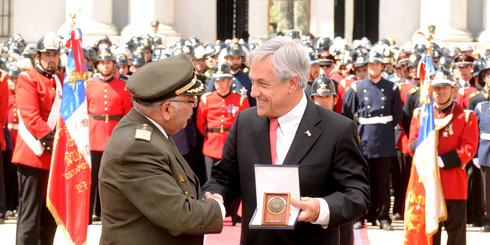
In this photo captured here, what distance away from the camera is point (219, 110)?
11.4 metres

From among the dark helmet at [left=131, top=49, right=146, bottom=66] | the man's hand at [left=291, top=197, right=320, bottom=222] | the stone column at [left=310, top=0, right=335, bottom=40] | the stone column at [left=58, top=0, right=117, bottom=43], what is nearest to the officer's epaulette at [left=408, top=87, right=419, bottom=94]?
the dark helmet at [left=131, top=49, right=146, bottom=66]

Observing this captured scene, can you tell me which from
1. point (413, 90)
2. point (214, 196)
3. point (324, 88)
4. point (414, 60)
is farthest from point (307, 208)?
point (414, 60)

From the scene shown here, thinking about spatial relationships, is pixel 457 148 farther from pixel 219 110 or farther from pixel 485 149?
pixel 219 110

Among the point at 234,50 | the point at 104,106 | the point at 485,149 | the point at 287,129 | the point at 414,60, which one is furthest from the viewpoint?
the point at 414,60

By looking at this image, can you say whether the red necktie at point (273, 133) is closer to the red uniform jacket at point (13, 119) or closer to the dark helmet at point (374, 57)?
the dark helmet at point (374, 57)

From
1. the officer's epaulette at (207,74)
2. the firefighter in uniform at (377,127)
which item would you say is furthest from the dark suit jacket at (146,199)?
the officer's epaulette at (207,74)

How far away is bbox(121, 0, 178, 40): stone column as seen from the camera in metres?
21.4

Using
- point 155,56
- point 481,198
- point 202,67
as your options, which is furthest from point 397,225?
point 155,56

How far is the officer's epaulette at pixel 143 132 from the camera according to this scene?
4.28 metres

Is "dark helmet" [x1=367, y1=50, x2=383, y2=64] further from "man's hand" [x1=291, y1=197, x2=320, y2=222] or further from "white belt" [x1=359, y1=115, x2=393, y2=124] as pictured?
"man's hand" [x1=291, y1=197, x2=320, y2=222]

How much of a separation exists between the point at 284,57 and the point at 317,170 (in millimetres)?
504

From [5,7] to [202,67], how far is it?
38.2ft

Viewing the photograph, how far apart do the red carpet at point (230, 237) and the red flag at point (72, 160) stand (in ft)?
4.88

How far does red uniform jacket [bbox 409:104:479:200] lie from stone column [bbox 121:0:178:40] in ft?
42.3
